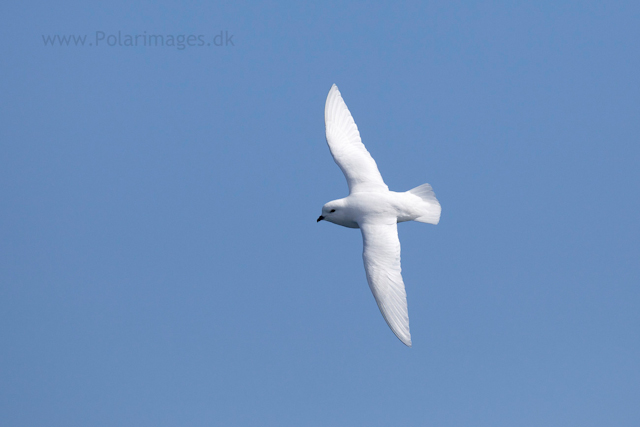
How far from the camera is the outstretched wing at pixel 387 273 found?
8922mm

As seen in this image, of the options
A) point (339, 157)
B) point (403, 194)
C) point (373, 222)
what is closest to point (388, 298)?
point (373, 222)

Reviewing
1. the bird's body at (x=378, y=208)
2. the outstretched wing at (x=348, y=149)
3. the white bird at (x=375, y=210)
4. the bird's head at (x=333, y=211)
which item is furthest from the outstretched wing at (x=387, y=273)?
the outstretched wing at (x=348, y=149)

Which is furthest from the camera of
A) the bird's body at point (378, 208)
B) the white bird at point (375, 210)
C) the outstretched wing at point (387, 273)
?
the bird's body at point (378, 208)

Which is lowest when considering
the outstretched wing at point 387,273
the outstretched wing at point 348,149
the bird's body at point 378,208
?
the outstretched wing at point 387,273

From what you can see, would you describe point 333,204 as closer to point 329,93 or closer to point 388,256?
point 388,256

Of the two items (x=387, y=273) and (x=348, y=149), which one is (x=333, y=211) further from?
(x=387, y=273)

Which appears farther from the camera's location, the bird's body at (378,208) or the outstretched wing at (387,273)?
the bird's body at (378,208)

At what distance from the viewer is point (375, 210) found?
1005 cm

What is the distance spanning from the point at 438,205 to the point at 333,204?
185 cm

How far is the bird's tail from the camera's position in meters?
10.5

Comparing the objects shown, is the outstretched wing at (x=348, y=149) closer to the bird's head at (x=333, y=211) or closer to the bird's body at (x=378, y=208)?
the bird's body at (x=378, y=208)

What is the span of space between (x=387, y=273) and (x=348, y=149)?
10.0 ft

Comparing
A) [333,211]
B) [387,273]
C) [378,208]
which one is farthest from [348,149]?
[387,273]

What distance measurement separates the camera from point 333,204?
10.4 m
